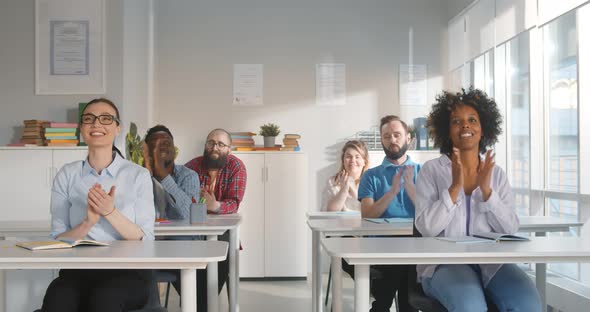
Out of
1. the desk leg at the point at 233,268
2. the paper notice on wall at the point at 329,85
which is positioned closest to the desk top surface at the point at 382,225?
the desk leg at the point at 233,268

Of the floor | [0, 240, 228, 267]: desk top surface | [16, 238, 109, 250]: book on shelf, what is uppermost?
[16, 238, 109, 250]: book on shelf

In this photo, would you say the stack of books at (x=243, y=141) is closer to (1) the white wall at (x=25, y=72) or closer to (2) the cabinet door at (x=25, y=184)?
(1) the white wall at (x=25, y=72)

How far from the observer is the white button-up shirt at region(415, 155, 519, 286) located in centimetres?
266

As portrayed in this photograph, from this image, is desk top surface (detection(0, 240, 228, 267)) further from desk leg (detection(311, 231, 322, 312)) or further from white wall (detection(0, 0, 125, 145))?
white wall (detection(0, 0, 125, 145))

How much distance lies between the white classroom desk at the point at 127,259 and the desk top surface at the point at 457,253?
482 mm

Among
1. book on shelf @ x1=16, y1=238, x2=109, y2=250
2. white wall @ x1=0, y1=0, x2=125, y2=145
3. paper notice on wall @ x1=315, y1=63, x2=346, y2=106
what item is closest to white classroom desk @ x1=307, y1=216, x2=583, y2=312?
book on shelf @ x1=16, y1=238, x2=109, y2=250

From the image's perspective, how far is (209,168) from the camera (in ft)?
15.7

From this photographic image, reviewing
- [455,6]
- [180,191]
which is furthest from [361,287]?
[455,6]

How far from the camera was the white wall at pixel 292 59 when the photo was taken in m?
6.54

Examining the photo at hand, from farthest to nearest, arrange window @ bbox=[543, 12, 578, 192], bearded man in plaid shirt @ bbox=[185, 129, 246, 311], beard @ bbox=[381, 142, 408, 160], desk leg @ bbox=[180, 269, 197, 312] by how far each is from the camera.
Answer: bearded man in plaid shirt @ bbox=[185, 129, 246, 311] → beard @ bbox=[381, 142, 408, 160] → window @ bbox=[543, 12, 578, 192] → desk leg @ bbox=[180, 269, 197, 312]

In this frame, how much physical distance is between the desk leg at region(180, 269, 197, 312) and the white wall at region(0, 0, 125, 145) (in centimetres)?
334

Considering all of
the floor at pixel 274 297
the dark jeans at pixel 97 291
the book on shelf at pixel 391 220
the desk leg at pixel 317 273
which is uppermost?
the book on shelf at pixel 391 220

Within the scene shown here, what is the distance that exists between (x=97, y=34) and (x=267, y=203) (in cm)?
221

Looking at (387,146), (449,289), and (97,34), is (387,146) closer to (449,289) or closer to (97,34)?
(449,289)
